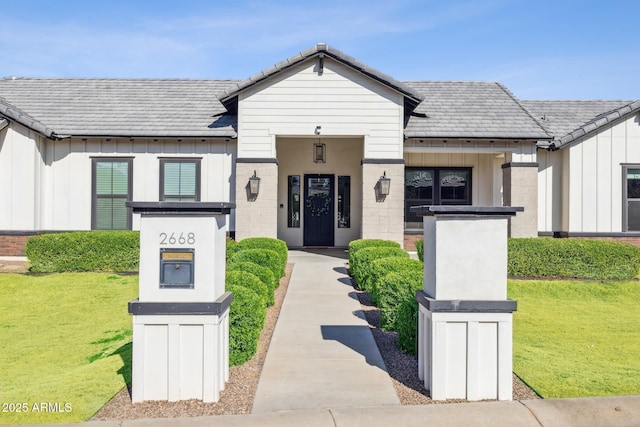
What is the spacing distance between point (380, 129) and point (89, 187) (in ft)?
28.2

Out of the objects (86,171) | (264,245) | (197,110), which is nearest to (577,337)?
(264,245)

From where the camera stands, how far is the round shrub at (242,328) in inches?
218

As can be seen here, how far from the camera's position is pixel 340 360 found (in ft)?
18.7

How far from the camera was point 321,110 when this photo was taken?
542 inches

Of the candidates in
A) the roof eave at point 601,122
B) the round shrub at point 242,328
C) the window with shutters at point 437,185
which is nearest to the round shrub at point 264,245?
the round shrub at point 242,328

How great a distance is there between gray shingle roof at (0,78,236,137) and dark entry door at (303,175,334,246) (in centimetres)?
368

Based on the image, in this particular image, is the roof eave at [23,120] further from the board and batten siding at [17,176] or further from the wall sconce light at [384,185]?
the wall sconce light at [384,185]

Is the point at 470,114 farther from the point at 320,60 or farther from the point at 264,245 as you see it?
the point at 264,245

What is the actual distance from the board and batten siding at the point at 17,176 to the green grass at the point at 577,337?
41.4 ft

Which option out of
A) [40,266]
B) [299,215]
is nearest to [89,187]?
[40,266]

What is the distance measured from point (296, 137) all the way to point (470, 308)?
420 inches

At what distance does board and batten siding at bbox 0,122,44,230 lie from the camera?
13375mm

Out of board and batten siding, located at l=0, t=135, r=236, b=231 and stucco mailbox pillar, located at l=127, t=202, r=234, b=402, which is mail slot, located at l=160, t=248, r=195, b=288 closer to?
stucco mailbox pillar, located at l=127, t=202, r=234, b=402

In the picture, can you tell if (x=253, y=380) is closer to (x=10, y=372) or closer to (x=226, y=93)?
(x=10, y=372)
